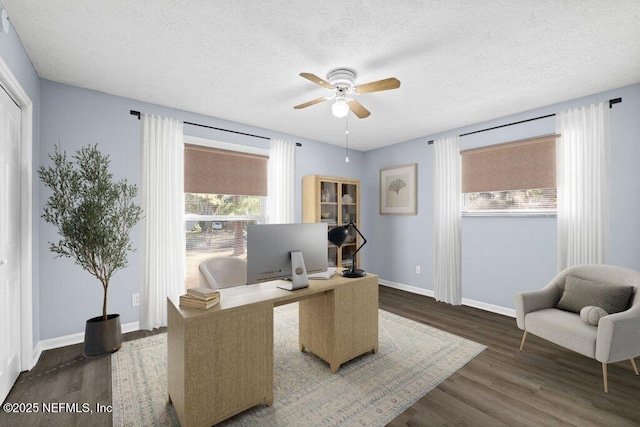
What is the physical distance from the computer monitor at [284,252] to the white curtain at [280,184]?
6.21 feet

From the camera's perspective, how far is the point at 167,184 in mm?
3260

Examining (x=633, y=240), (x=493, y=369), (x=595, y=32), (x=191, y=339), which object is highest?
(x=595, y=32)

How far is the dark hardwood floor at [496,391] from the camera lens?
1.80 meters

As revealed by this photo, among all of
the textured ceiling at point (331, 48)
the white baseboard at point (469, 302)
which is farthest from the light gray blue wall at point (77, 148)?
the white baseboard at point (469, 302)

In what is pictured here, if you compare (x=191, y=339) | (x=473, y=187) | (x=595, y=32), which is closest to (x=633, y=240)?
(x=473, y=187)

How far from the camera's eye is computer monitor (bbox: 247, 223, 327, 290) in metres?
2.02

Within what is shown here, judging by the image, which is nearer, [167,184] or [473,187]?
[167,184]

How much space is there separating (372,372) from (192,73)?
296 centimetres

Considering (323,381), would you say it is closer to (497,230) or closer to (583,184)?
(497,230)

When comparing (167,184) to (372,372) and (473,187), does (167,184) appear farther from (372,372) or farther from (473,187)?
(473,187)

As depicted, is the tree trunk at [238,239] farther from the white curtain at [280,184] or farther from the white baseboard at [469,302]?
the white baseboard at [469,302]

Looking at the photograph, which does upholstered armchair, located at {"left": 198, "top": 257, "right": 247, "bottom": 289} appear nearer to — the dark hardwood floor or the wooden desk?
the wooden desk

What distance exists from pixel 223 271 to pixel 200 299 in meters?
1.35

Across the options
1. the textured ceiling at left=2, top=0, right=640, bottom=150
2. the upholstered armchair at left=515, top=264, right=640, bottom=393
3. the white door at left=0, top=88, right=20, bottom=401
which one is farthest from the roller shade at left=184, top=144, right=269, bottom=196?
the upholstered armchair at left=515, top=264, right=640, bottom=393
